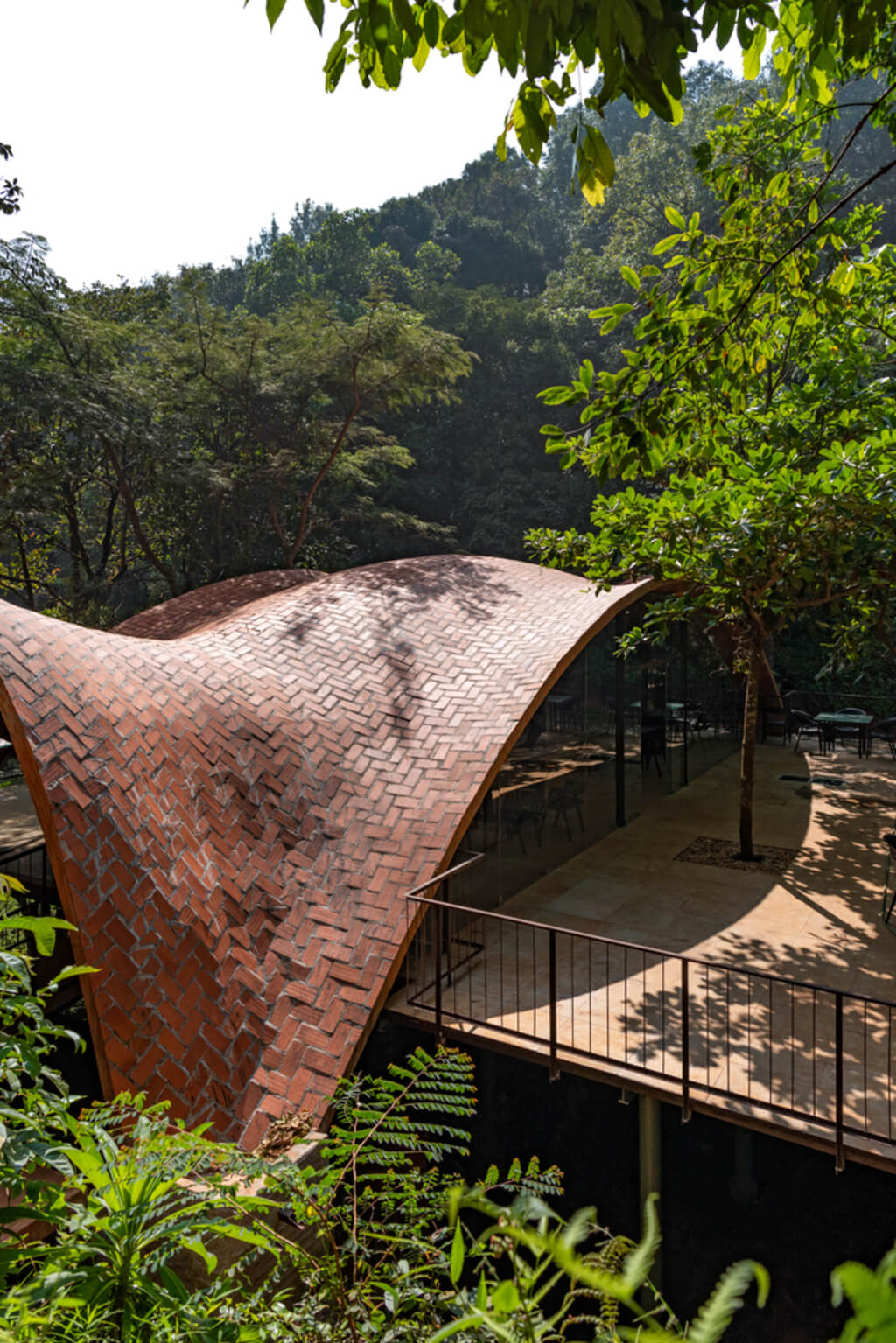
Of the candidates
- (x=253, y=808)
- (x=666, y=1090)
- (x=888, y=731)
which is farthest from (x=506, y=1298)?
(x=888, y=731)

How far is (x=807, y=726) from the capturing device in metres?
19.4

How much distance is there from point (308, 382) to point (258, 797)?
16717 millimetres

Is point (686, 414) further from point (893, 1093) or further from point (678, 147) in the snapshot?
point (678, 147)

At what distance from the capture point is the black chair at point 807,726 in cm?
1823

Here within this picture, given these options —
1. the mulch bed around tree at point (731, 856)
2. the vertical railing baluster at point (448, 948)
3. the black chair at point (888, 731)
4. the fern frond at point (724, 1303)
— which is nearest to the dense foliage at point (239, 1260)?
the fern frond at point (724, 1303)

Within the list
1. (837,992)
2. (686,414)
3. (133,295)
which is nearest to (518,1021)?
(837,992)

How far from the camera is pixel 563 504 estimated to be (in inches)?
1225

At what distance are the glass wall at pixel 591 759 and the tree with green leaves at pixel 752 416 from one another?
1057 mm

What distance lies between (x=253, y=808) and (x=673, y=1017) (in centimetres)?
405

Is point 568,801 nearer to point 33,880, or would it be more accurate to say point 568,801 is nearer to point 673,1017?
point 673,1017

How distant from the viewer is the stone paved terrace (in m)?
6.03

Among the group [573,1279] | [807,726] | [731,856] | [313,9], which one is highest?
[313,9]

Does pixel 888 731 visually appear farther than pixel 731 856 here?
Yes

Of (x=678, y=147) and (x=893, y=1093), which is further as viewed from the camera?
(x=678, y=147)
